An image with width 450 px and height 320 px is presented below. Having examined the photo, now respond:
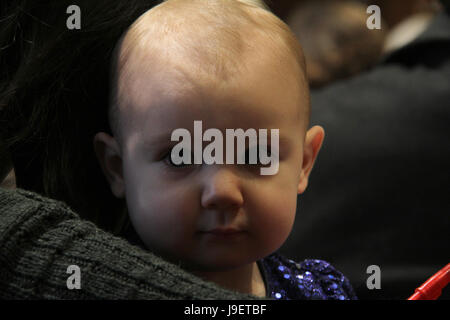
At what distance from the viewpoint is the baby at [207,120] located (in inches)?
24.3

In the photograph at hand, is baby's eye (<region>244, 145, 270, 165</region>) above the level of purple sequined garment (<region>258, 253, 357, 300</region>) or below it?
above

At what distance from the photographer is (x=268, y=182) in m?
0.65

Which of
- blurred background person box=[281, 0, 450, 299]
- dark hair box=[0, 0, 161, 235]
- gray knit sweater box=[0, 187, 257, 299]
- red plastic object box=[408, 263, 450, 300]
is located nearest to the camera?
gray knit sweater box=[0, 187, 257, 299]

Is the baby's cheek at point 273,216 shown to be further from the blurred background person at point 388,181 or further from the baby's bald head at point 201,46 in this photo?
the blurred background person at point 388,181

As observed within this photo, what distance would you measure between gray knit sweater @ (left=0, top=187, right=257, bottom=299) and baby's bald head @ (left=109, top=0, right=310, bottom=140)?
164 mm

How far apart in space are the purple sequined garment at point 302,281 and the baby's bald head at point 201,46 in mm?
243

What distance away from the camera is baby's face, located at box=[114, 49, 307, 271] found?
0.62 meters

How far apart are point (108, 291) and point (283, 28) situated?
15.3 inches

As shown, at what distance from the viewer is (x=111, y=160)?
73 centimetres

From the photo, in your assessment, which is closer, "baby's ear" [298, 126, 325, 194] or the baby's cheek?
the baby's cheek

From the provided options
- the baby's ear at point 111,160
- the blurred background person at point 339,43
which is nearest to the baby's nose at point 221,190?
the baby's ear at point 111,160

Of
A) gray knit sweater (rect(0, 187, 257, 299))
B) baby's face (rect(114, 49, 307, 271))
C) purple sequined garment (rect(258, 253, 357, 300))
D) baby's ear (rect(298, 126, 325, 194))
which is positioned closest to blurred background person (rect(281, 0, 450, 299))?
purple sequined garment (rect(258, 253, 357, 300))

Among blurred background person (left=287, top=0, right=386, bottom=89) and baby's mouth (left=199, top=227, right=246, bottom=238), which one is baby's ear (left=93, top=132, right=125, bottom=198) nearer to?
baby's mouth (left=199, top=227, right=246, bottom=238)

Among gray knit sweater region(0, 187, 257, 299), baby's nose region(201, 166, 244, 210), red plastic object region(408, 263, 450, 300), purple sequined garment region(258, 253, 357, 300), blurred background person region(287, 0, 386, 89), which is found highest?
blurred background person region(287, 0, 386, 89)
